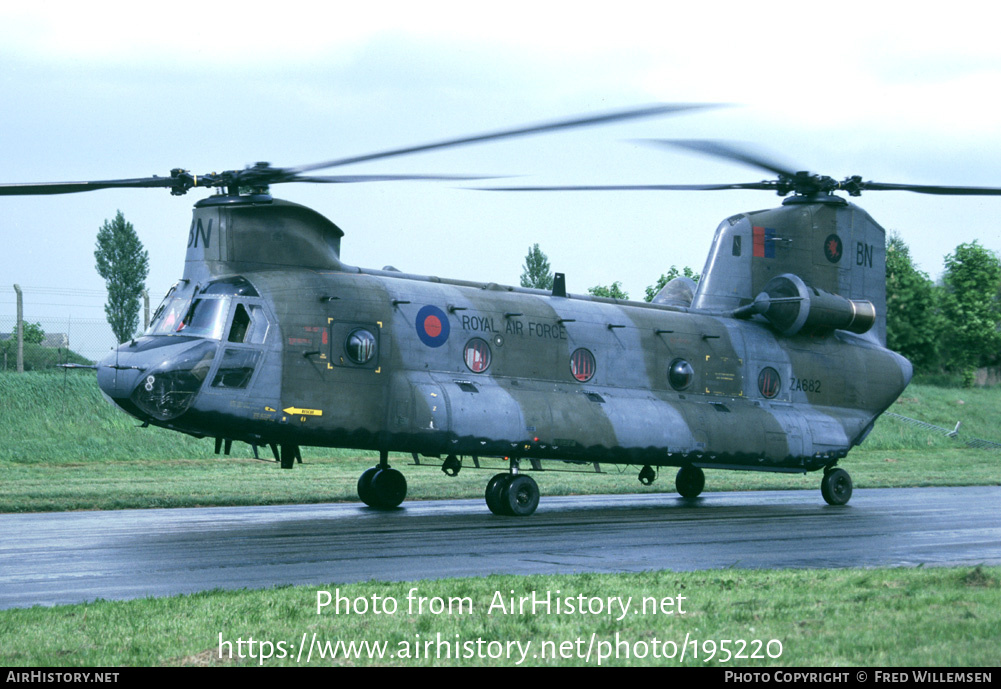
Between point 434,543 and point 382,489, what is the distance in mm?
6384

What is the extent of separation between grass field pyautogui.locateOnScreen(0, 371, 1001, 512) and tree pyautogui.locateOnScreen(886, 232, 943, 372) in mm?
32981

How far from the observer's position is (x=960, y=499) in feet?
77.2

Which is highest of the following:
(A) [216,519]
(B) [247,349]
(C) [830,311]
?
(C) [830,311]

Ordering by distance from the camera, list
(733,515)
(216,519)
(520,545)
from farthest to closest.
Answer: (733,515), (216,519), (520,545)

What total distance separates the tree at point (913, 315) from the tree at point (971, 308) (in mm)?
1576

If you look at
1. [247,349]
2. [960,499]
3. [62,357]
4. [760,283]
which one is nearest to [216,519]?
[247,349]

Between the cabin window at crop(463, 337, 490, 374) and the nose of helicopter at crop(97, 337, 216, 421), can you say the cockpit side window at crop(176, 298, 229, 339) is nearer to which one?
the nose of helicopter at crop(97, 337, 216, 421)

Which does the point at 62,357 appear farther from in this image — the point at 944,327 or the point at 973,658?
the point at 944,327

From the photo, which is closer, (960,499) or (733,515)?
(733,515)

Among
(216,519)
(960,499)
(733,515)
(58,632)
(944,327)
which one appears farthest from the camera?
(944,327)

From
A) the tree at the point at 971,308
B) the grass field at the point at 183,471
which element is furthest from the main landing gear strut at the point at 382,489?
the tree at the point at 971,308

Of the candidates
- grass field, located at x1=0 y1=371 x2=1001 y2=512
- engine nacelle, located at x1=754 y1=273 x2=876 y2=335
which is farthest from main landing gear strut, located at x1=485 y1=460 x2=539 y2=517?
engine nacelle, located at x1=754 y1=273 x2=876 y2=335

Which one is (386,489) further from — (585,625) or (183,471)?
(585,625)
